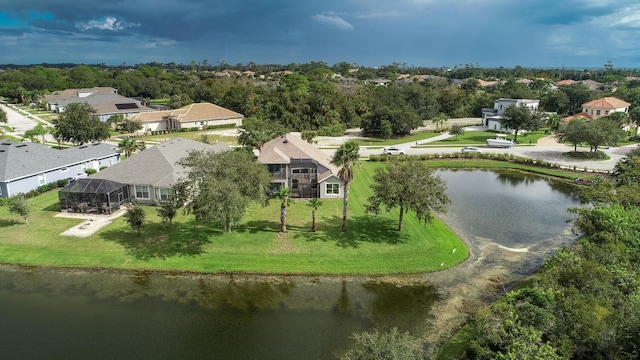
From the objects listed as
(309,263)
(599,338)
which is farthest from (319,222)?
(599,338)

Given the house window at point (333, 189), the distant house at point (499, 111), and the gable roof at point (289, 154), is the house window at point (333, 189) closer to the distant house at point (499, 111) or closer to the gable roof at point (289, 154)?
the gable roof at point (289, 154)

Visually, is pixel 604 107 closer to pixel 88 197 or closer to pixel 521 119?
pixel 521 119

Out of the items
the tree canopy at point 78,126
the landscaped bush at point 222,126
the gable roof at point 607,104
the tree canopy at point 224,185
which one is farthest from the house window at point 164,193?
the gable roof at point 607,104

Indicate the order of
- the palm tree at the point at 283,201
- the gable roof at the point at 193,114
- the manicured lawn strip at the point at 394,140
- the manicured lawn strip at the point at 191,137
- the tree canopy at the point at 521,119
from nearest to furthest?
the palm tree at the point at 283,201
the tree canopy at the point at 521,119
the manicured lawn strip at the point at 394,140
the manicured lawn strip at the point at 191,137
the gable roof at the point at 193,114

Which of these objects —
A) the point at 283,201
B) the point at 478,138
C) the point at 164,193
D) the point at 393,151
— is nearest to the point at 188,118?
the point at 393,151

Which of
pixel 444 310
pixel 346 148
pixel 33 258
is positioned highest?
pixel 346 148

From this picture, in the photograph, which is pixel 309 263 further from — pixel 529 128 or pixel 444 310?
pixel 529 128
